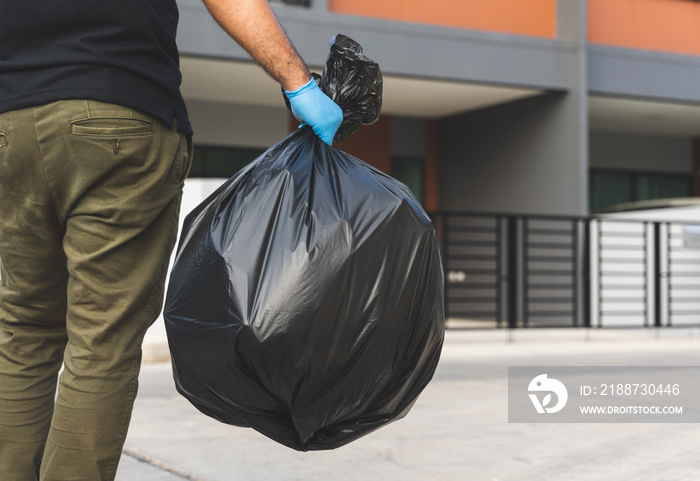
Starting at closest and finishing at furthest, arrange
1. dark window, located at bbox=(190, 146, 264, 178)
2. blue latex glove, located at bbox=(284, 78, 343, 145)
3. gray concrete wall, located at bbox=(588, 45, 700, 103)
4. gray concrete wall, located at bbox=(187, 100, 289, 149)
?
blue latex glove, located at bbox=(284, 78, 343, 145)
gray concrete wall, located at bbox=(588, 45, 700, 103)
gray concrete wall, located at bbox=(187, 100, 289, 149)
dark window, located at bbox=(190, 146, 264, 178)

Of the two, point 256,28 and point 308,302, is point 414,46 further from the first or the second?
point 308,302

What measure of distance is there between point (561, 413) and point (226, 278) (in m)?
2.72

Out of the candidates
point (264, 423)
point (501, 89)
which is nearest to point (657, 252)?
point (501, 89)

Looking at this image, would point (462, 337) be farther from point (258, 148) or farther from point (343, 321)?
point (343, 321)

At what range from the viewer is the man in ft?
5.53

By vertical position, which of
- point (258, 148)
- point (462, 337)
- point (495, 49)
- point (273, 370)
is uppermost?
point (495, 49)

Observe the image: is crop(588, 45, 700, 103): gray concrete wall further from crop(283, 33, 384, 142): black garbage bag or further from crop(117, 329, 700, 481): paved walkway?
crop(283, 33, 384, 142): black garbage bag

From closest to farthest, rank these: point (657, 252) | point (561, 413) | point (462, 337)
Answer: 1. point (561, 413)
2. point (462, 337)
3. point (657, 252)

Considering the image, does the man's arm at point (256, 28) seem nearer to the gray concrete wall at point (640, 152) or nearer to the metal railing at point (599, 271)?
the metal railing at point (599, 271)

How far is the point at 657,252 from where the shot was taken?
32.3ft

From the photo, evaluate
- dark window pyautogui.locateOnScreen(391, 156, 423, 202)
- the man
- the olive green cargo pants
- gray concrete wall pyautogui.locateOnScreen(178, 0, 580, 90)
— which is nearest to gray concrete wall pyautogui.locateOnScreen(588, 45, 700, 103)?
gray concrete wall pyautogui.locateOnScreen(178, 0, 580, 90)

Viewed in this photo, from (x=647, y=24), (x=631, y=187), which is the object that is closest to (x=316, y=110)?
(x=647, y=24)

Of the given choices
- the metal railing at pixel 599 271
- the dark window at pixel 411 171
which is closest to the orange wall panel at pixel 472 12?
the metal railing at pixel 599 271

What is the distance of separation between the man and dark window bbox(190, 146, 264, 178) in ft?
35.0
